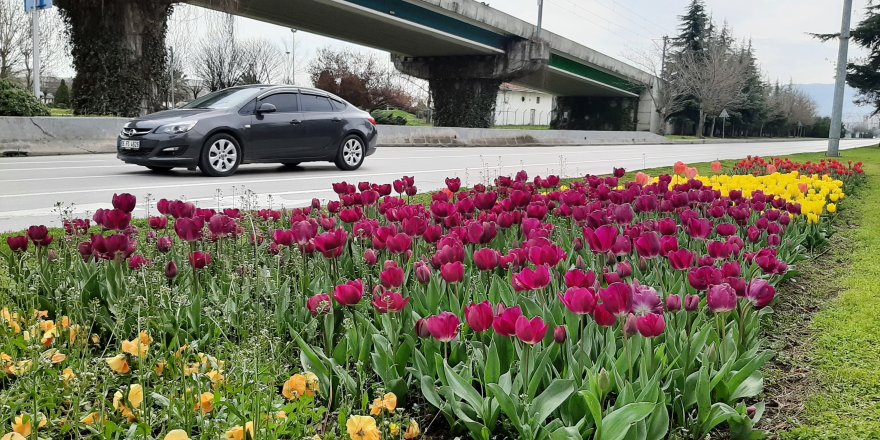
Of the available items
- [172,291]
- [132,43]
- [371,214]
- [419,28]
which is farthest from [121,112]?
[172,291]

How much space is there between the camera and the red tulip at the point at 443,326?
216 cm

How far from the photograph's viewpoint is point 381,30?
113 feet

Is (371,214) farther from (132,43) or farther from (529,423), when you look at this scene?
(132,43)

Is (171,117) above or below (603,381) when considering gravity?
above

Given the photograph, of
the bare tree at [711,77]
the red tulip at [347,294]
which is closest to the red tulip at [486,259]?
the red tulip at [347,294]

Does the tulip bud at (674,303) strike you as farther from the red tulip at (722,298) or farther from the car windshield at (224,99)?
the car windshield at (224,99)

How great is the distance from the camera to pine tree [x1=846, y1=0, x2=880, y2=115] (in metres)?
43.1

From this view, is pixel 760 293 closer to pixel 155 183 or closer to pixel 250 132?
pixel 155 183

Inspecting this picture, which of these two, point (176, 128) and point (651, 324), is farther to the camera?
point (176, 128)

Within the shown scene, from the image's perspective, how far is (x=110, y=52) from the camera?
22.4m

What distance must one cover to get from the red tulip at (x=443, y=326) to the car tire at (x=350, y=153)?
472 inches

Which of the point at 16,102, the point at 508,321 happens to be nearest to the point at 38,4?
the point at 16,102

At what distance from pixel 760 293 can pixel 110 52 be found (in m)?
23.7

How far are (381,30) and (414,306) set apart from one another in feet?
108
